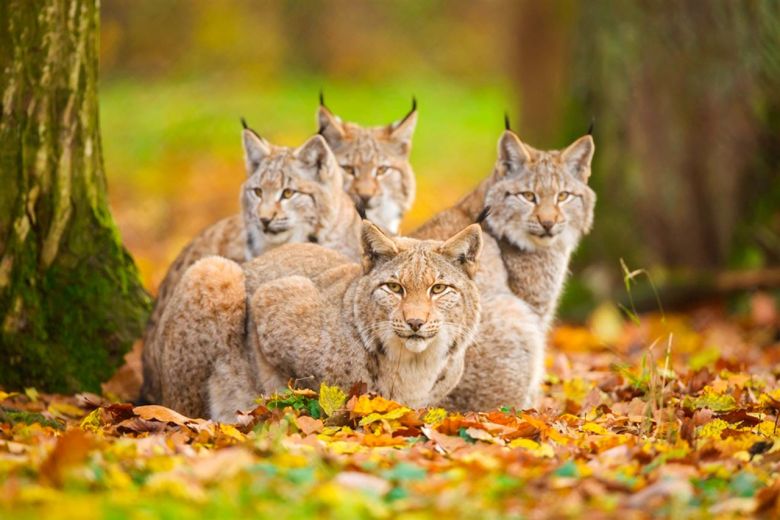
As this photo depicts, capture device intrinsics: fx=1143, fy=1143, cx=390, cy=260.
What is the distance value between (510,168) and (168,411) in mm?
3071

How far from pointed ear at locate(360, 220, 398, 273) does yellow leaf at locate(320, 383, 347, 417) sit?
741 millimetres

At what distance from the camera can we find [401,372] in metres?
6.05

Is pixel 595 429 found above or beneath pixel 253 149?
beneath

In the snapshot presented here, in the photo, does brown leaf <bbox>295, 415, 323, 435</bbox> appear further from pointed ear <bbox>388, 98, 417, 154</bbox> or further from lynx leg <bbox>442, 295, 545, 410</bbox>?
pointed ear <bbox>388, 98, 417, 154</bbox>

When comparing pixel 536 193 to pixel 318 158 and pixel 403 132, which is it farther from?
pixel 403 132

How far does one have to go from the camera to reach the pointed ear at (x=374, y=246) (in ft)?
19.8

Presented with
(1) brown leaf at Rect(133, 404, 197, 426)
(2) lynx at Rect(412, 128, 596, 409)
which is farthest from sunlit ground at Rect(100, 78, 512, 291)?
(1) brown leaf at Rect(133, 404, 197, 426)

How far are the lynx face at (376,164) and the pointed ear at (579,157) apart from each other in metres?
1.72

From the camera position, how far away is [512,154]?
25.1 feet

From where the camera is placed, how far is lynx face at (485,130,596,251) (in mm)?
7555

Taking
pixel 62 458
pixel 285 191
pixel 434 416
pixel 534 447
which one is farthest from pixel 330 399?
pixel 285 191

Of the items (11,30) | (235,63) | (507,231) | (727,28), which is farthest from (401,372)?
(235,63)

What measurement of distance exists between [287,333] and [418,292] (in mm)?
765

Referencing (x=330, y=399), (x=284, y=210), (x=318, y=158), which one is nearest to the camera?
(x=330, y=399)
